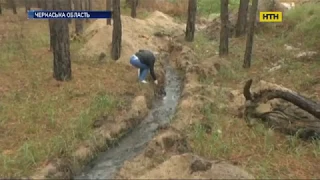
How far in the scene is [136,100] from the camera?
10.5m

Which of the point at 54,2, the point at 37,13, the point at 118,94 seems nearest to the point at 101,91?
the point at 118,94

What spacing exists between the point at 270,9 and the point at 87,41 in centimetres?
1093

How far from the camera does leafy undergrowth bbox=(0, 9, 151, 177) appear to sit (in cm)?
755

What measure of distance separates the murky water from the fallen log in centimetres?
221

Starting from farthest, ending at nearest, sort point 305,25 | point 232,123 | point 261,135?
1. point 305,25
2. point 232,123
3. point 261,135

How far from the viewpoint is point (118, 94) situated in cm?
1072

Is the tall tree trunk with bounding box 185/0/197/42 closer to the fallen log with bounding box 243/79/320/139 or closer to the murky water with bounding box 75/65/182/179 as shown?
the murky water with bounding box 75/65/182/179

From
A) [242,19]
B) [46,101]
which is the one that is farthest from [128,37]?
[46,101]

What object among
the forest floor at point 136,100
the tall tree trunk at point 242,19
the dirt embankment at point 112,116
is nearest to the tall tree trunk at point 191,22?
the dirt embankment at point 112,116

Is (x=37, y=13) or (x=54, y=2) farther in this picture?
(x=37, y=13)

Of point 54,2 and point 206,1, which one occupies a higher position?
point 206,1

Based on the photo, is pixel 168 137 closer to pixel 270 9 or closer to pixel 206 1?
pixel 270 9

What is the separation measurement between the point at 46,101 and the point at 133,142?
260 centimetres

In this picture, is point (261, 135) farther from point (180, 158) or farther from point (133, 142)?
point (133, 142)
